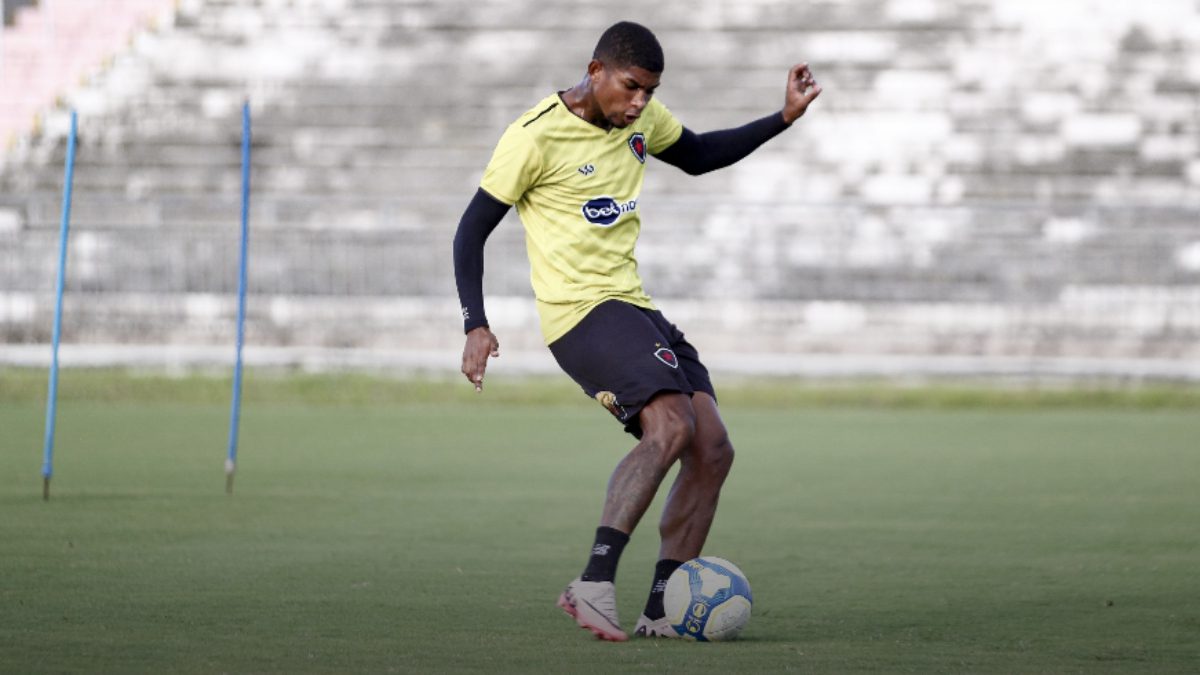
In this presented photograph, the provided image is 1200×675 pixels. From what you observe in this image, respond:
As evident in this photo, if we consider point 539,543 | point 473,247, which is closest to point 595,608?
point 473,247

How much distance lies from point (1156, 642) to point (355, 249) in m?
13.9

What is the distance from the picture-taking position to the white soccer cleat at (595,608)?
219 inches

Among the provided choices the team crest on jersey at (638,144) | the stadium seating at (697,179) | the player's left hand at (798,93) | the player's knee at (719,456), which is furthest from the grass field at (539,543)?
the stadium seating at (697,179)

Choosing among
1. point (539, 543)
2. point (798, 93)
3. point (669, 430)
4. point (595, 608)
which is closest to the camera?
point (595, 608)

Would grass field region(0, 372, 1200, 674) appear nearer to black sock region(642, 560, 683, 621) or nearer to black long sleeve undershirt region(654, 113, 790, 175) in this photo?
black sock region(642, 560, 683, 621)

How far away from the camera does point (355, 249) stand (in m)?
18.9

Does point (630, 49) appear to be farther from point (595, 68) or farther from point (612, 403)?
point (612, 403)

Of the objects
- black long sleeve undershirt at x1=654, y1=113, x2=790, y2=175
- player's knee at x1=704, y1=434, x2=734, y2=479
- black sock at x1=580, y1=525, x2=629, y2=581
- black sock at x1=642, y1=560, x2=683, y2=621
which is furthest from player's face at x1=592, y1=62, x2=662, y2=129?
black sock at x1=642, y1=560, x2=683, y2=621

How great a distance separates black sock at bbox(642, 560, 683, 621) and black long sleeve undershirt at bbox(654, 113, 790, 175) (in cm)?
137

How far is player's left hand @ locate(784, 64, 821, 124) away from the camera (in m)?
6.34

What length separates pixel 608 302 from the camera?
→ 5844mm

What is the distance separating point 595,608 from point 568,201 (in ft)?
4.01

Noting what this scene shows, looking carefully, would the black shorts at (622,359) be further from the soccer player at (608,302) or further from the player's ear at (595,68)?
the player's ear at (595,68)

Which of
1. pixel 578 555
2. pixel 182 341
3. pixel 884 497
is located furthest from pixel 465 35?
pixel 578 555
